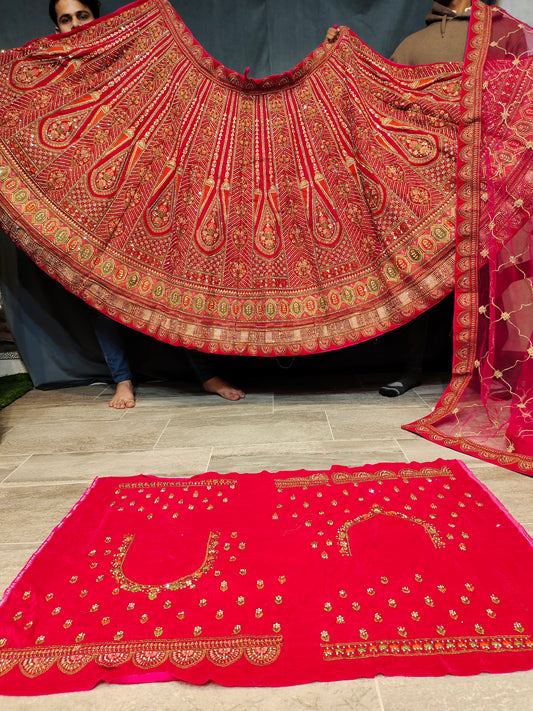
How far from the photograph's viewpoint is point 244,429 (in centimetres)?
177

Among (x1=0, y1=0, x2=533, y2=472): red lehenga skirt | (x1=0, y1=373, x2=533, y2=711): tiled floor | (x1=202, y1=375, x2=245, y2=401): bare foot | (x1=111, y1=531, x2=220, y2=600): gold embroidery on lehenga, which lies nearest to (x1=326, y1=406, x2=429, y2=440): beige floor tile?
(x1=0, y1=373, x2=533, y2=711): tiled floor

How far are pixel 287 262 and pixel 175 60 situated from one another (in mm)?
888

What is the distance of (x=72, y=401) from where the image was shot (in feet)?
7.11

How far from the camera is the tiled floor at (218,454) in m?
0.76

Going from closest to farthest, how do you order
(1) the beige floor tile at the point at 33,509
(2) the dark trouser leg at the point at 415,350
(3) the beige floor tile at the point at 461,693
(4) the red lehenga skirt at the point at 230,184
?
(3) the beige floor tile at the point at 461,693
(1) the beige floor tile at the point at 33,509
(4) the red lehenga skirt at the point at 230,184
(2) the dark trouser leg at the point at 415,350

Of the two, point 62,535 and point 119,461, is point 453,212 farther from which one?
point 62,535

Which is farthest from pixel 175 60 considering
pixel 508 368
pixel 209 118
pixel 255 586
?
pixel 255 586

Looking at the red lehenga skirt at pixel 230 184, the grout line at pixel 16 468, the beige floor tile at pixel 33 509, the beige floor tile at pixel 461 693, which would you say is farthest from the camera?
the red lehenga skirt at pixel 230 184

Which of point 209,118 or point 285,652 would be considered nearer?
point 285,652

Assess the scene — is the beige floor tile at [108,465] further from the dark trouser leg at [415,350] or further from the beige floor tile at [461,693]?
the dark trouser leg at [415,350]

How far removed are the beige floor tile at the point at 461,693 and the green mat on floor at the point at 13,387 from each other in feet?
6.19

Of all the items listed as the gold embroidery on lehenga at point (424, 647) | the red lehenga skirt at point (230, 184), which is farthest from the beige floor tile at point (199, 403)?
the gold embroidery on lehenga at point (424, 647)

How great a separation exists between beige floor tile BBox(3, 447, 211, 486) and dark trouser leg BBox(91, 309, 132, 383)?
59 centimetres

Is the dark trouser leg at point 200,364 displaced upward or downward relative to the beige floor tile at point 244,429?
upward
